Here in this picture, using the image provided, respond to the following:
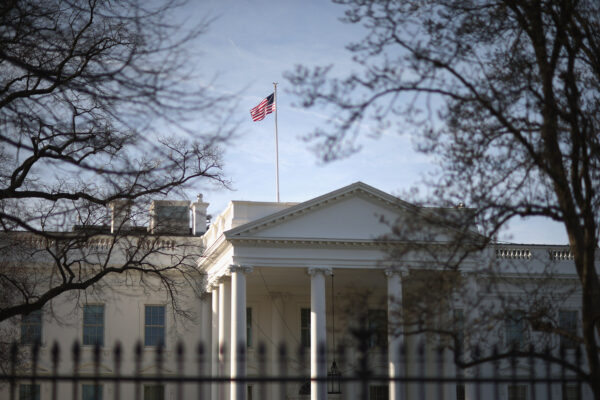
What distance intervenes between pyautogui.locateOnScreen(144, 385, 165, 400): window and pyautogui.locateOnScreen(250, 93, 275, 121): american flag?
13016mm

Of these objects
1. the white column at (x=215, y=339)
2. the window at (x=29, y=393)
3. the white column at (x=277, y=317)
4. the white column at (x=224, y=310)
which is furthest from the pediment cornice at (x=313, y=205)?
the window at (x=29, y=393)

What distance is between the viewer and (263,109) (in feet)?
130

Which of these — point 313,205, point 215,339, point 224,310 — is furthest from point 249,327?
point 313,205

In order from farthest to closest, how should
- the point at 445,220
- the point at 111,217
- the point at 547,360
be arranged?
the point at 111,217 < the point at 445,220 < the point at 547,360

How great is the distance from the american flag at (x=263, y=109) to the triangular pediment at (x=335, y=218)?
6.28m

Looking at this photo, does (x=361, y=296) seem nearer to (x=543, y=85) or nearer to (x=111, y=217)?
(x=543, y=85)

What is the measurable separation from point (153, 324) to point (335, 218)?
10.7 meters

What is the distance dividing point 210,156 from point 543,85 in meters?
13.9

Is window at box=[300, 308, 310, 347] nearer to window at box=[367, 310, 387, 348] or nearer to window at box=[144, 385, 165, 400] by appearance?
window at box=[144, 385, 165, 400]

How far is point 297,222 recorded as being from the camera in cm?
3500

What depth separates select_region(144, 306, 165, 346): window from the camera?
4022 centimetres

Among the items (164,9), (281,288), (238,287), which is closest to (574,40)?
(164,9)

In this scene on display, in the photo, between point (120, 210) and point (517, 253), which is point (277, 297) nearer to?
point (517, 253)

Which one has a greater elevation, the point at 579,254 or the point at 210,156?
the point at 210,156
